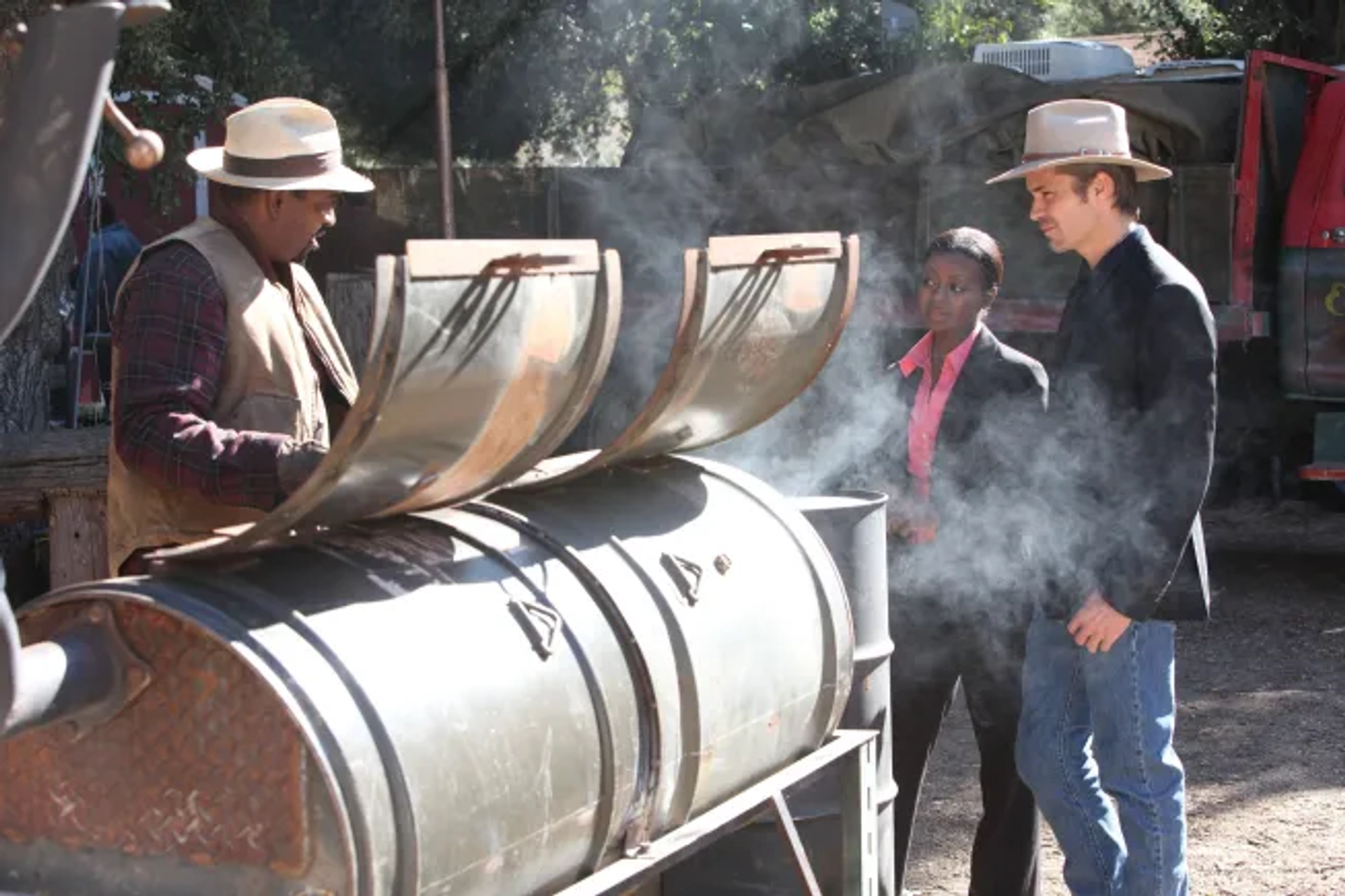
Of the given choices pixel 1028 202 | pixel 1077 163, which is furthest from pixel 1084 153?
pixel 1028 202

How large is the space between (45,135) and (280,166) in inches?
57.1

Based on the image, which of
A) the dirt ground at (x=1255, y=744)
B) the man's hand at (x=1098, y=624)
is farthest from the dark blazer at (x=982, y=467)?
the dirt ground at (x=1255, y=744)

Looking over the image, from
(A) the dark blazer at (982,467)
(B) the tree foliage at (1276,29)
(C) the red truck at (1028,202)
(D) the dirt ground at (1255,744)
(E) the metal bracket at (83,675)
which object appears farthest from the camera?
(B) the tree foliage at (1276,29)

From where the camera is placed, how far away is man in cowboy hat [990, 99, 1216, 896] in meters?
3.60

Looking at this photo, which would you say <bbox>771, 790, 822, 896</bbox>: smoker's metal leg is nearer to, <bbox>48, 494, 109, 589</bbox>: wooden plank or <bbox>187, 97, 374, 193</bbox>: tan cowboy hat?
<bbox>187, 97, 374, 193</bbox>: tan cowboy hat

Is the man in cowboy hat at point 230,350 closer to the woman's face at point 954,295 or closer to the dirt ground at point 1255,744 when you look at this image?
the woman's face at point 954,295

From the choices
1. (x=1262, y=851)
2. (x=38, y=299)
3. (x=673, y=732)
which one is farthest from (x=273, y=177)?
(x=38, y=299)

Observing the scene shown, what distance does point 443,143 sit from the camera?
963 cm

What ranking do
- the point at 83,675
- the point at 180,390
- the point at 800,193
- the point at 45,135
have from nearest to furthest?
the point at 45,135, the point at 83,675, the point at 180,390, the point at 800,193

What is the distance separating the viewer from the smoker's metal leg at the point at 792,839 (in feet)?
10.5

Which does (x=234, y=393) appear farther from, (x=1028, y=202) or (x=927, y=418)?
(x=1028, y=202)

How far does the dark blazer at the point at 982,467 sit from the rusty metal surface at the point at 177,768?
221 cm

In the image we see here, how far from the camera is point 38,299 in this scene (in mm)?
6883

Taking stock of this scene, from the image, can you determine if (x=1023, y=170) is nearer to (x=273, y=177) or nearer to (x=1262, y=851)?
(x=273, y=177)
